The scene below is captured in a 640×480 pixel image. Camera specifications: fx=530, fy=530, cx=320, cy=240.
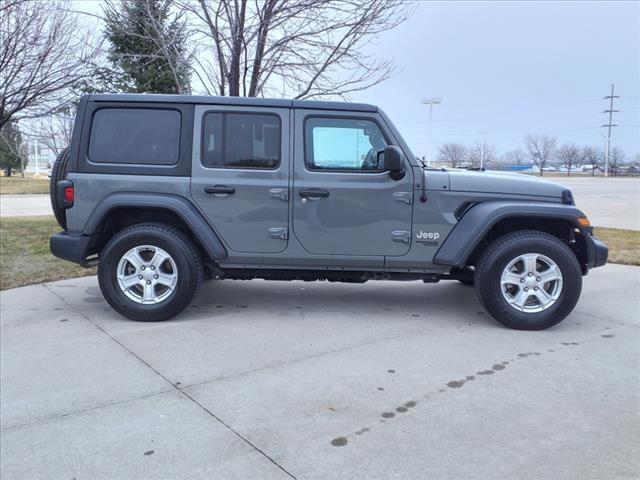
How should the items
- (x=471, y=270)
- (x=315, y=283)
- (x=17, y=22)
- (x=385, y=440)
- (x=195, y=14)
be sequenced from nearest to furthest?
(x=385, y=440), (x=471, y=270), (x=315, y=283), (x=195, y=14), (x=17, y=22)

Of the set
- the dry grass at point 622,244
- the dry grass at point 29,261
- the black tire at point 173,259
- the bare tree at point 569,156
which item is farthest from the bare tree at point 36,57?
the bare tree at point 569,156

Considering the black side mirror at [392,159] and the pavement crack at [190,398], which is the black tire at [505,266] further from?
the pavement crack at [190,398]

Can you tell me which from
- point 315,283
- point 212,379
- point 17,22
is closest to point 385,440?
point 212,379

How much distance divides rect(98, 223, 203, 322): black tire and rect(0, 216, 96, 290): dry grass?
7.32 feet

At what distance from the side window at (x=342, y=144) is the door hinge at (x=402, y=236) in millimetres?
582

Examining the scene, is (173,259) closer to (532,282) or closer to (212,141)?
(212,141)

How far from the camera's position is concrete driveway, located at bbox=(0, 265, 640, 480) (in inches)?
100

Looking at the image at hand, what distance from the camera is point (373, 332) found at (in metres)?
4.46

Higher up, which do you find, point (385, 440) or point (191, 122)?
point (191, 122)

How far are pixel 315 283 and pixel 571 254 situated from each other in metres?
2.92

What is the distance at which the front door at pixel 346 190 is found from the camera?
182 inches

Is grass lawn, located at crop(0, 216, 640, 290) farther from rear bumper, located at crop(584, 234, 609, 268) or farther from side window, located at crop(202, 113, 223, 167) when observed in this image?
rear bumper, located at crop(584, 234, 609, 268)

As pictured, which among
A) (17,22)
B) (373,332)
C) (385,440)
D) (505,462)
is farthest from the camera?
(17,22)

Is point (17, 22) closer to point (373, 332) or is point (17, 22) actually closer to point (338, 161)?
point (338, 161)
